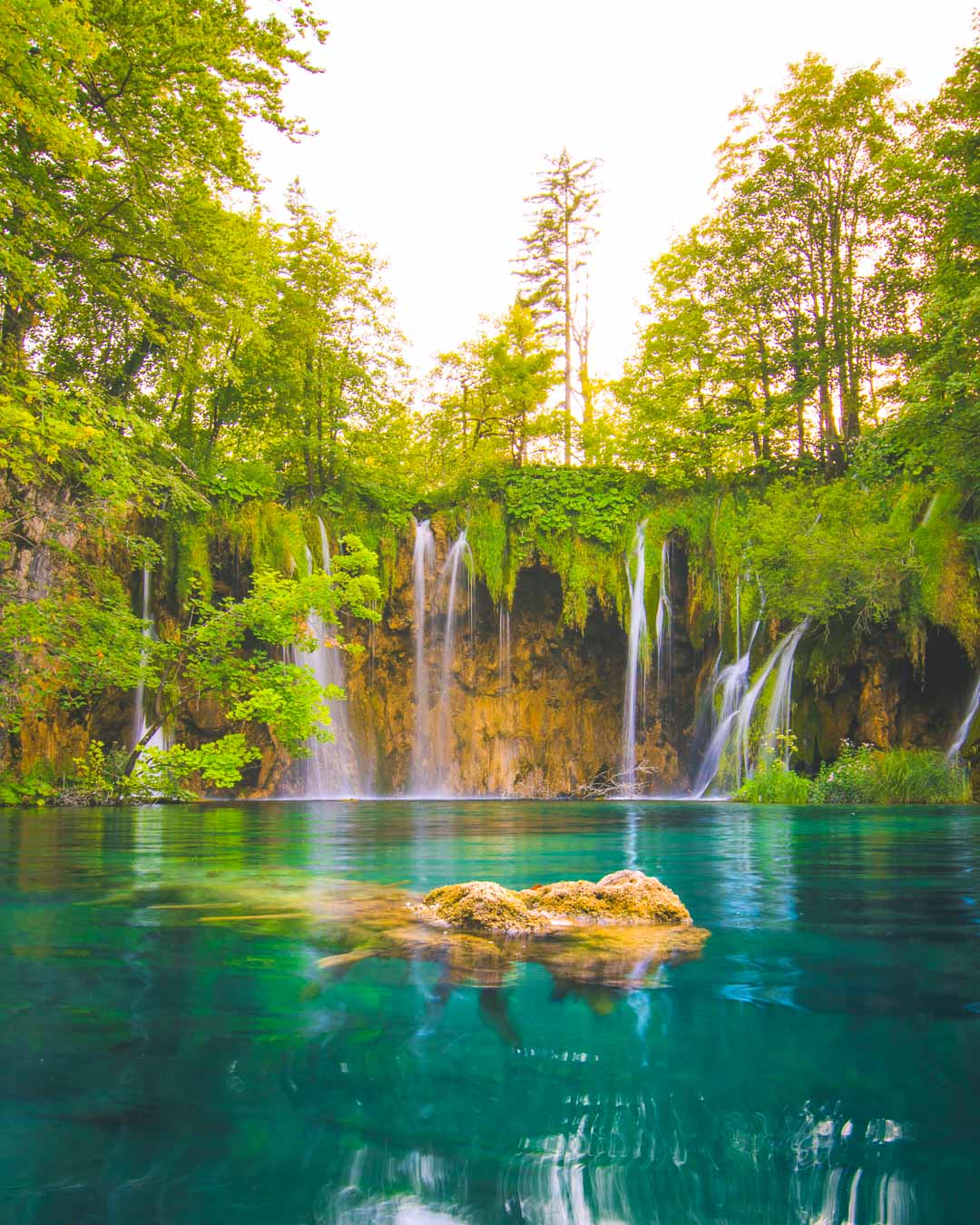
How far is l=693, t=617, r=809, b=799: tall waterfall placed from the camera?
58.9 ft

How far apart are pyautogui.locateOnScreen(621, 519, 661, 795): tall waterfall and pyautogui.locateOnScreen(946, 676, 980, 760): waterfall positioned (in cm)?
857

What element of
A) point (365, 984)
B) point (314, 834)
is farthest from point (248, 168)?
point (365, 984)

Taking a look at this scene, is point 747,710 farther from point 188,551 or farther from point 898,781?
point 188,551

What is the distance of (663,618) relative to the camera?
23484 mm

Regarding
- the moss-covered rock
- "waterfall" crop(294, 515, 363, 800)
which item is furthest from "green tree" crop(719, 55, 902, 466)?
the moss-covered rock

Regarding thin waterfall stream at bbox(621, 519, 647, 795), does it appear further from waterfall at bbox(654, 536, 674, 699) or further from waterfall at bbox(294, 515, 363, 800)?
waterfall at bbox(294, 515, 363, 800)

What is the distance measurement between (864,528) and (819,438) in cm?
881

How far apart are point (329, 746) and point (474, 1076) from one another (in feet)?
73.0

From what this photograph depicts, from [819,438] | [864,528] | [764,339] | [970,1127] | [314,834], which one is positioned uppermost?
[764,339]

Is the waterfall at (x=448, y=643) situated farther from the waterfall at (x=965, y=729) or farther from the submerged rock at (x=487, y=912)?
the submerged rock at (x=487, y=912)

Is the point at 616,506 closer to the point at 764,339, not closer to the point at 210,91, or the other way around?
the point at 764,339

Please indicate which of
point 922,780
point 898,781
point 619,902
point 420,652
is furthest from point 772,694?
point 619,902

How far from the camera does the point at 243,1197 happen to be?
1315 millimetres

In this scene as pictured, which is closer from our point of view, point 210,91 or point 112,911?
point 112,911
